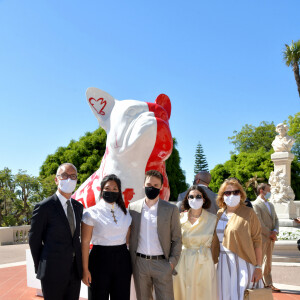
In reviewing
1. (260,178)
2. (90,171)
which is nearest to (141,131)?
(90,171)

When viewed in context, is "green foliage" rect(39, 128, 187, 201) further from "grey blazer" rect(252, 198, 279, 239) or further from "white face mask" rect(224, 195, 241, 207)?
"white face mask" rect(224, 195, 241, 207)

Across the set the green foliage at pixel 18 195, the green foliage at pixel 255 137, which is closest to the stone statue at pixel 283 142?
the green foliage at pixel 18 195

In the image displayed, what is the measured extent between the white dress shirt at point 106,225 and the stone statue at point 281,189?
36.6ft

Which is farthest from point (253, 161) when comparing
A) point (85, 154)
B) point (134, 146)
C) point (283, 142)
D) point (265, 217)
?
point (134, 146)

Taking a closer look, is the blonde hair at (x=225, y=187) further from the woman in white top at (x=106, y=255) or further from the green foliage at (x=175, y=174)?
the green foliage at (x=175, y=174)

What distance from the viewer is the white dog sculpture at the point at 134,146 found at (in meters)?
3.57

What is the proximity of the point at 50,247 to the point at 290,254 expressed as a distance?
7358 millimetres

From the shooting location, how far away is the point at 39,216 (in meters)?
2.53

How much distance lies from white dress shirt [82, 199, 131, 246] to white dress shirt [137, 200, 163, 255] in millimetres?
136

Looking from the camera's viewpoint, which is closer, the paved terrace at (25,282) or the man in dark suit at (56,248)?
the man in dark suit at (56,248)

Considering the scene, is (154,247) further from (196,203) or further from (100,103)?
(100,103)

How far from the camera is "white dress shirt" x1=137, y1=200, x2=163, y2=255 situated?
109 inches

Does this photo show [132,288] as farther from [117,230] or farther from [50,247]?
[50,247]

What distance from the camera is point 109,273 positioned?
8.68ft
